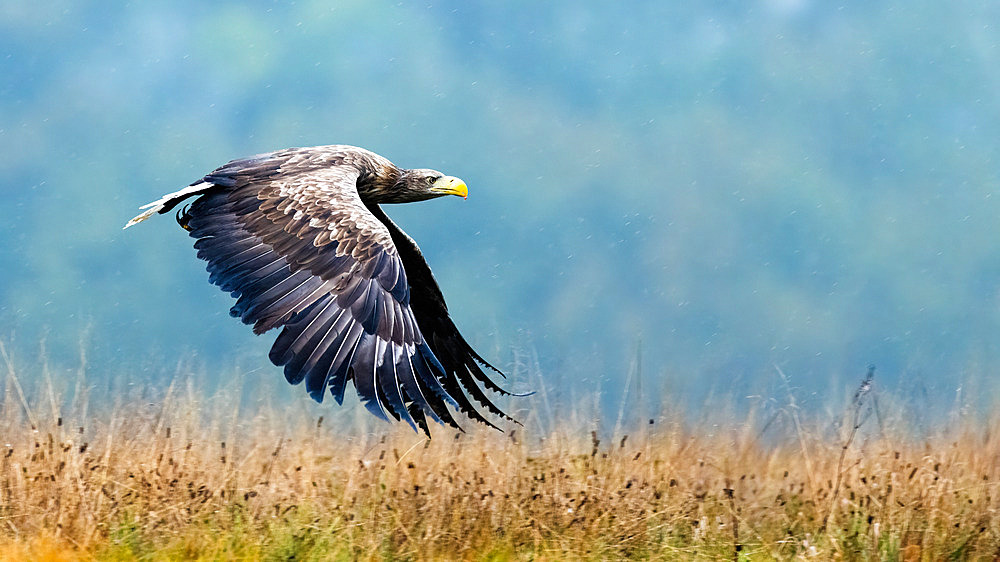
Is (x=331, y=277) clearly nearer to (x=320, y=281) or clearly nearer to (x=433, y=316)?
(x=320, y=281)

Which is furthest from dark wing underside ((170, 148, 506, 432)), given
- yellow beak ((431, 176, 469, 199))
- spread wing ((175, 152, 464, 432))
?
yellow beak ((431, 176, 469, 199))

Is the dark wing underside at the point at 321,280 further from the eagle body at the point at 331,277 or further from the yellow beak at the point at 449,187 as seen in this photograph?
the yellow beak at the point at 449,187

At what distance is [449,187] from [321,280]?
2104mm

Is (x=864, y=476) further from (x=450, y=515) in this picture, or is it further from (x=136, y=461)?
(x=136, y=461)

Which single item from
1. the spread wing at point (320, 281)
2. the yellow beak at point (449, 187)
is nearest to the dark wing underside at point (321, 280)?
the spread wing at point (320, 281)

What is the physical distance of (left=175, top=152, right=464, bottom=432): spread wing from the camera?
5.29 metres

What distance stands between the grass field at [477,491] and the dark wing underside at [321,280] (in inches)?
17.7

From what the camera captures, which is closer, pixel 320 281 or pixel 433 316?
pixel 320 281

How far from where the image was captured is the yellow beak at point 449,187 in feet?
25.1

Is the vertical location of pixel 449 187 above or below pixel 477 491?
above

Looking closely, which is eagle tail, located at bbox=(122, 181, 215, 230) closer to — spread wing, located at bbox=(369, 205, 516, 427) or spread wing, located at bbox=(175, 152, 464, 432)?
spread wing, located at bbox=(175, 152, 464, 432)

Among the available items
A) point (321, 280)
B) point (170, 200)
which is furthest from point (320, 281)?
point (170, 200)

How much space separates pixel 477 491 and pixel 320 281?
1.36 metres

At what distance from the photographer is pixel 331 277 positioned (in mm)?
5688
